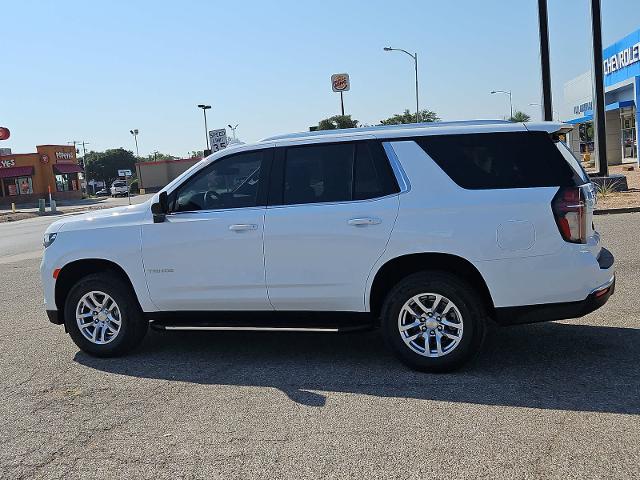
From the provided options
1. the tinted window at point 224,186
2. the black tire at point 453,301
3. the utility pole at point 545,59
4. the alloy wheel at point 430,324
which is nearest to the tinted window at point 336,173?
the tinted window at point 224,186

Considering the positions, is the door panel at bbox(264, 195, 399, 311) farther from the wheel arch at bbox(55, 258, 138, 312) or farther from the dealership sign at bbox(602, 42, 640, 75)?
the dealership sign at bbox(602, 42, 640, 75)

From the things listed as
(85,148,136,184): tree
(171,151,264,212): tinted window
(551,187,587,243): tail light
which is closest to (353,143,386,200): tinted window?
(171,151,264,212): tinted window

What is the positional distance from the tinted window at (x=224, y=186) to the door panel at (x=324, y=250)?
0.33 metres

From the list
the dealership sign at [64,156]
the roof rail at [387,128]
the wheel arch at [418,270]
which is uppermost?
the dealership sign at [64,156]

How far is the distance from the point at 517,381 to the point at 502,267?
869 mm

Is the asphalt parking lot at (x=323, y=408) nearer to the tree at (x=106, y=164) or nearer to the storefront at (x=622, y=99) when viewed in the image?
the storefront at (x=622, y=99)

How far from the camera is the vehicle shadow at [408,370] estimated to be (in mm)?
4871

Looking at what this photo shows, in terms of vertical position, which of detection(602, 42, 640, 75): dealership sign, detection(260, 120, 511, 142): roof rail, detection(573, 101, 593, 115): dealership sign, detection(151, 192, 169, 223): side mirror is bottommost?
detection(151, 192, 169, 223): side mirror

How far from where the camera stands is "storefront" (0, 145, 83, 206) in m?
60.8

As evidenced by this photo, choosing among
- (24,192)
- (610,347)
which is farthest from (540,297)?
(24,192)

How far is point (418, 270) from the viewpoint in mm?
5426

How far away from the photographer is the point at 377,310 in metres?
5.58

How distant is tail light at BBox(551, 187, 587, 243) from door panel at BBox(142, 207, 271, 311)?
2.34m

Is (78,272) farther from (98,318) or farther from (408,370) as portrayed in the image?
(408,370)
